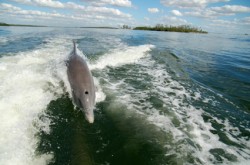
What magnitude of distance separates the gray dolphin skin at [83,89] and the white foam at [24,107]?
1.04 metres

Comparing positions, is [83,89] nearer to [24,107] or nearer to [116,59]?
[24,107]

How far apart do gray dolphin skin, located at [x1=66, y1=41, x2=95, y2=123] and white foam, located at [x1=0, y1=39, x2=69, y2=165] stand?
1.04 m

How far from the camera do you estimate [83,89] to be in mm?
6559

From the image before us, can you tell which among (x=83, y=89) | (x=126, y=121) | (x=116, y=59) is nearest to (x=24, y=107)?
(x=83, y=89)

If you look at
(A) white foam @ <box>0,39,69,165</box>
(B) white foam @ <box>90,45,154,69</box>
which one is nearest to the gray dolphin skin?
(A) white foam @ <box>0,39,69,165</box>

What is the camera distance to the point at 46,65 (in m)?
12.0

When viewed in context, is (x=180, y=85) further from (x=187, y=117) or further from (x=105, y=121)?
(x=105, y=121)

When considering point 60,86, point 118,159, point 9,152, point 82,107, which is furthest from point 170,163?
point 60,86

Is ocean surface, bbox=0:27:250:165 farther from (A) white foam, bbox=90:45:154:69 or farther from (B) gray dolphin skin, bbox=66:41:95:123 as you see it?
(A) white foam, bbox=90:45:154:69

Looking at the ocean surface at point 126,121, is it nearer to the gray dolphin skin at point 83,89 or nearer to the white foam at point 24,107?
the white foam at point 24,107

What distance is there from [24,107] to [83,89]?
182cm

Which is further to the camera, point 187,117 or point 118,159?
point 187,117

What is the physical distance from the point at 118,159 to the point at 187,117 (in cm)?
305

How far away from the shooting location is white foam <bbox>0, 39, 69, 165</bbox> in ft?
15.0
